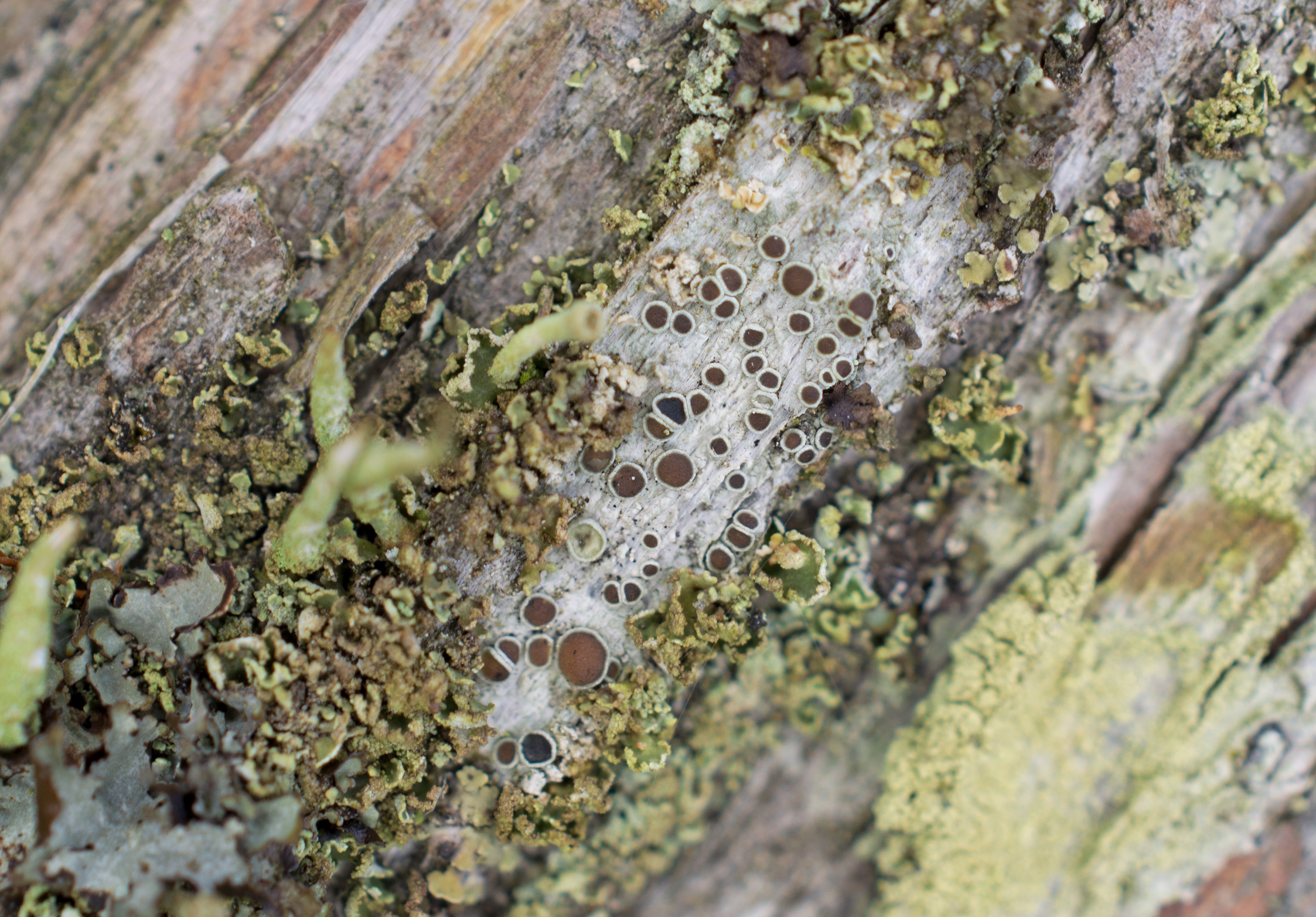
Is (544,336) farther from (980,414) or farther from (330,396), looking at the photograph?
(980,414)

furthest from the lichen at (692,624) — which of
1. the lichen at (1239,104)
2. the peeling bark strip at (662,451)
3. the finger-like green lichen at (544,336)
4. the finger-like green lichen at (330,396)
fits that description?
the lichen at (1239,104)

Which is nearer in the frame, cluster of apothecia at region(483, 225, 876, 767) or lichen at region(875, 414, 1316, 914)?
cluster of apothecia at region(483, 225, 876, 767)

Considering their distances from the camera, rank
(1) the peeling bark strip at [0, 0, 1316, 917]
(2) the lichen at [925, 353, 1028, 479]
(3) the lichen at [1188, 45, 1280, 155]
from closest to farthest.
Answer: (1) the peeling bark strip at [0, 0, 1316, 917] < (3) the lichen at [1188, 45, 1280, 155] < (2) the lichen at [925, 353, 1028, 479]

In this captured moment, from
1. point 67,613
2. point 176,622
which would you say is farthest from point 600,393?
point 67,613

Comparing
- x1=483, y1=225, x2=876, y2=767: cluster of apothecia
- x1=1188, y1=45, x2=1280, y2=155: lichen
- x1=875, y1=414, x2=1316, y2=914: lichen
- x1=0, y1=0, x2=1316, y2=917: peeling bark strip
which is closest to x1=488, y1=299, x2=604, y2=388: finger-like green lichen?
x1=0, y1=0, x2=1316, y2=917: peeling bark strip

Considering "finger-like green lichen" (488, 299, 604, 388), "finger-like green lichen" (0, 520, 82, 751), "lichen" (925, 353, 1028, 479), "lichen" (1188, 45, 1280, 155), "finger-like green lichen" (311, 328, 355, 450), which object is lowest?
"finger-like green lichen" (0, 520, 82, 751)

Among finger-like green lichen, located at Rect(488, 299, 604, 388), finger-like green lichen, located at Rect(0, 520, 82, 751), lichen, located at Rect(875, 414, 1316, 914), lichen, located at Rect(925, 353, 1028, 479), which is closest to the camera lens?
finger-like green lichen, located at Rect(0, 520, 82, 751)

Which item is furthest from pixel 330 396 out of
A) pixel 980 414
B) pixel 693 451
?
pixel 980 414

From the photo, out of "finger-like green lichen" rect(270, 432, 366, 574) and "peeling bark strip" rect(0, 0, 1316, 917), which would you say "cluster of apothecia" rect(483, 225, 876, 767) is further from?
"finger-like green lichen" rect(270, 432, 366, 574)
